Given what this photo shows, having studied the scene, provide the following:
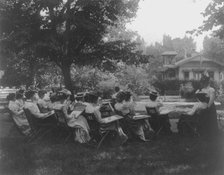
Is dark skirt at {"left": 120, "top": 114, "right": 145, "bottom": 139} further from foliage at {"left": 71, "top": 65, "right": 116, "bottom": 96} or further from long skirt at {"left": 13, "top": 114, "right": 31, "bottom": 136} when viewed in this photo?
foliage at {"left": 71, "top": 65, "right": 116, "bottom": 96}

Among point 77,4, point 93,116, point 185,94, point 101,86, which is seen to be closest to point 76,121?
point 93,116

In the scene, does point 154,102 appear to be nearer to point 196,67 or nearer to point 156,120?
point 156,120

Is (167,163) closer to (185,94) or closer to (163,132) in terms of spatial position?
(163,132)

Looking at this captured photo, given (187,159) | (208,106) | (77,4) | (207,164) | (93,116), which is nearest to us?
(207,164)

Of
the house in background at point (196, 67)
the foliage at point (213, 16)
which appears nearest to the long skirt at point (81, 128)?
the foliage at point (213, 16)

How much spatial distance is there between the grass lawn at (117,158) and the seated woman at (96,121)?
47 cm

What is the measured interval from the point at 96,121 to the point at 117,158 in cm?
168

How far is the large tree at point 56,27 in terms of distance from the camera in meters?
21.1

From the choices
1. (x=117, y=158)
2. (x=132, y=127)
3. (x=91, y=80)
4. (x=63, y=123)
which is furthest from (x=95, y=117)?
(x=91, y=80)

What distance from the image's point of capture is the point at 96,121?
9.43 metres

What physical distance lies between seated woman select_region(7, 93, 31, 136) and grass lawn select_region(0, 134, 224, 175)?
105cm

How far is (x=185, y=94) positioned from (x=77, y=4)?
1860cm

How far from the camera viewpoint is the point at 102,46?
23594mm

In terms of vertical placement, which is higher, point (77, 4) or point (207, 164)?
point (77, 4)
